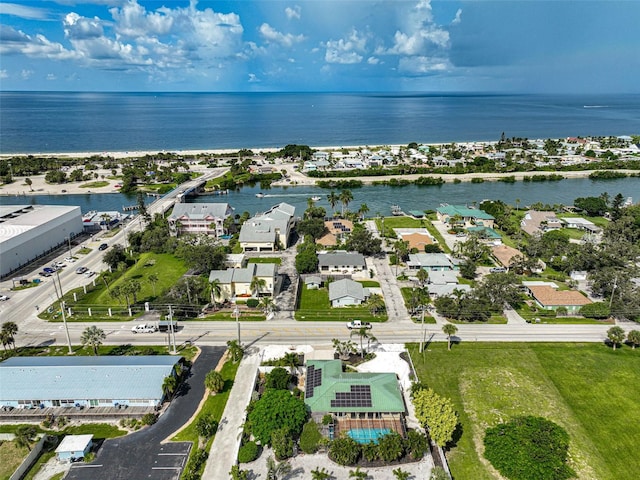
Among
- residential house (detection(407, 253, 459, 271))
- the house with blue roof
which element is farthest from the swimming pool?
residential house (detection(407, 253, 459, 271))

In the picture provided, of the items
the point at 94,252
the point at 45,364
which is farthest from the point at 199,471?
the point at 94,252

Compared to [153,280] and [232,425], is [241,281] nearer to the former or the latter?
[153,280]

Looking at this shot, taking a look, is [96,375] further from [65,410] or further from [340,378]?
[340,378]

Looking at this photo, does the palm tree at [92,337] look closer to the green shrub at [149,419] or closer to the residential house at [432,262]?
the green shrub at [149,419]

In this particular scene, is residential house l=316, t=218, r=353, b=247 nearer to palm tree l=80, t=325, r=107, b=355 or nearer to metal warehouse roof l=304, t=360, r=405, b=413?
metal warehouse roof l=304, t=360, r=405, b=413

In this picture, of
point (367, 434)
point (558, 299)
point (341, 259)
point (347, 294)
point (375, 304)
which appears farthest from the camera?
point (341, 259)

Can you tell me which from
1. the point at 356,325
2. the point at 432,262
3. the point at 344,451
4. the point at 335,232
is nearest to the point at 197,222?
the point at 335,232
